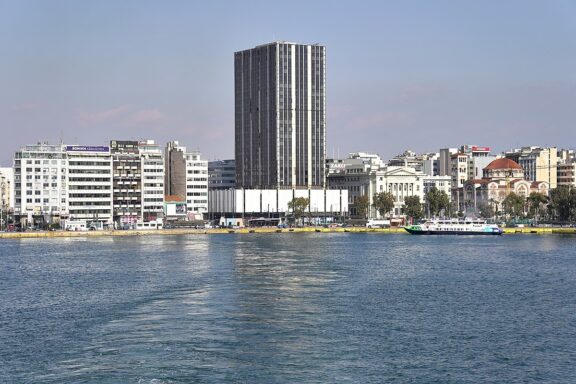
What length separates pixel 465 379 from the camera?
37531 millimetres

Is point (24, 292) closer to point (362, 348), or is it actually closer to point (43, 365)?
point (43, 365)

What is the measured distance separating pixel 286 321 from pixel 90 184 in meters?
120

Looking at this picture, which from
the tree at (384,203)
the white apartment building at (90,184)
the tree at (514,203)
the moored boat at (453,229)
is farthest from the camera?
the tree at (514,203)

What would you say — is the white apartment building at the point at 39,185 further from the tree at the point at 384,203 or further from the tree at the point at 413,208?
the tree at the point at 413,208

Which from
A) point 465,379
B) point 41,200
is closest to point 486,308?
point 465,379

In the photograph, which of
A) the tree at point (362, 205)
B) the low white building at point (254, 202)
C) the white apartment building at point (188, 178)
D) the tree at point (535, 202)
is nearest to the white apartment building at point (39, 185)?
the white apartment building at point (188, 178)

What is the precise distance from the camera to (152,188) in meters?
172

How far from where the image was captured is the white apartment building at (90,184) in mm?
162750

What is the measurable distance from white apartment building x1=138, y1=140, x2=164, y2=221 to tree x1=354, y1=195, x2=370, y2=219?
43.5m

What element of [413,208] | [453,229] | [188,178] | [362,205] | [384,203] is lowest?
[453,229]

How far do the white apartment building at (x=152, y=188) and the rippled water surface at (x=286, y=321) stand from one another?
8296cm

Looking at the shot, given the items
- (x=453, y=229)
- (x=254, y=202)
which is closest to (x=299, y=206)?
(x=254, y=202)

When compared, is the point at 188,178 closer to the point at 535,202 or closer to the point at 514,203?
the point at 514,203

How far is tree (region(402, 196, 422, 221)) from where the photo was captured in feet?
622
